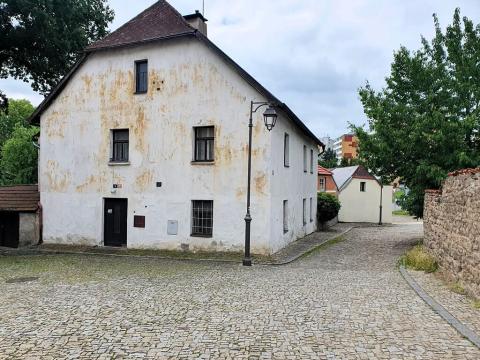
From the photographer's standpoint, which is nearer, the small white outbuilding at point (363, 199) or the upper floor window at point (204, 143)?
the upper floor window at point (204, 143)

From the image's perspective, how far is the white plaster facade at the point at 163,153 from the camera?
15320mm

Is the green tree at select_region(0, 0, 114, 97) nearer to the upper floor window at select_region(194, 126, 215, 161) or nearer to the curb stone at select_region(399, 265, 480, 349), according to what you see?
the upper floor window at select_region(194, 126, 215, 161)

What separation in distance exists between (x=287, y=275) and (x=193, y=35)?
30.8ft

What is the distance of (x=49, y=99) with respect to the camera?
60.2 feet

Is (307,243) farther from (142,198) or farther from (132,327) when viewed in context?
(132,327)

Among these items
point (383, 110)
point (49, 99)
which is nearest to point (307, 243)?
point (383, 110)

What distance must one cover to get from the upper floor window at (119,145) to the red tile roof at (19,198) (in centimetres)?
458

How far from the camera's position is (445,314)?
7719mm

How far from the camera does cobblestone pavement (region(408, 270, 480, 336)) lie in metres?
7.39

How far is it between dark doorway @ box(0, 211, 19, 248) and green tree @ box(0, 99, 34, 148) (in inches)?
1722

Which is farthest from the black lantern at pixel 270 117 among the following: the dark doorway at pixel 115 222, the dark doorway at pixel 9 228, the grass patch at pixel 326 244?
the dark doorway at pixel 9 228

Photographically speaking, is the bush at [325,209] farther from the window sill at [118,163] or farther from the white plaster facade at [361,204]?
the window sill at [118,163]

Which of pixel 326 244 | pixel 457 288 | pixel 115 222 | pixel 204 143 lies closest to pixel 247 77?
pixel 204 143

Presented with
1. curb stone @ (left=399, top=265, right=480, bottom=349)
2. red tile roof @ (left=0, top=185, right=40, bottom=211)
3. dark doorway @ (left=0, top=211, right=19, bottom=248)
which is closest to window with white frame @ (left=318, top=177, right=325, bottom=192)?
red tile roof @ (left=0, top=185, right=40, bottom=211)
